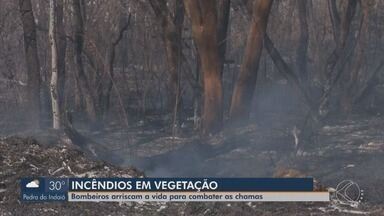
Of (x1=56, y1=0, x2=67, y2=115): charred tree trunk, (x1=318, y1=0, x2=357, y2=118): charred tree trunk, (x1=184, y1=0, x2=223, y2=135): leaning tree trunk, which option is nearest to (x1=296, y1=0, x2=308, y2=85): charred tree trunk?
(x1=318, y1=0, x2=357, y2=118): charred tree trunk

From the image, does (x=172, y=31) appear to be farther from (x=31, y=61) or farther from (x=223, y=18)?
(x=31, y=61)

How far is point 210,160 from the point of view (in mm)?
11398

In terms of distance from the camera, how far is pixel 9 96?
15.2 m

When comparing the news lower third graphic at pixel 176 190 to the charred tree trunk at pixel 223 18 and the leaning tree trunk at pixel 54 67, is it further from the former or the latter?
the charred tree trunk at pixel 223 18

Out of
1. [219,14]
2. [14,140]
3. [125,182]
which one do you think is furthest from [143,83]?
[125,182]

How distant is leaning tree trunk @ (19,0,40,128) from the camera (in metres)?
13.2

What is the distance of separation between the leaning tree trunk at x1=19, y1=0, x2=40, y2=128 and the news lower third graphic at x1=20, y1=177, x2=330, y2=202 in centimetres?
623

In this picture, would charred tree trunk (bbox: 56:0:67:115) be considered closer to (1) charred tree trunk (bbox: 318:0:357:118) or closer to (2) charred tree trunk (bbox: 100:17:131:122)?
(2) charred tree trunk (bbox: 100:17:131:122)

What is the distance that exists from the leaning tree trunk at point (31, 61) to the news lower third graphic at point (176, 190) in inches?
245

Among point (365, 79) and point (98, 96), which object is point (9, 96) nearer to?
point (98, 96)

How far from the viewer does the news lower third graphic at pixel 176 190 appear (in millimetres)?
7102

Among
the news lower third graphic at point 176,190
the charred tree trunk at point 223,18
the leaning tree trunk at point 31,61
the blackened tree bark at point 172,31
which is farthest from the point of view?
the leaning tree trunk at point 31,61

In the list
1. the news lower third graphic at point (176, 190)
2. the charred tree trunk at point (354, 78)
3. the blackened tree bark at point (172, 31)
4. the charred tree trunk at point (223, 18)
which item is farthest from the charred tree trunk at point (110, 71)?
the news lower third graphic at point (176, 190)

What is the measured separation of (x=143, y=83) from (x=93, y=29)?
4.61 ft
